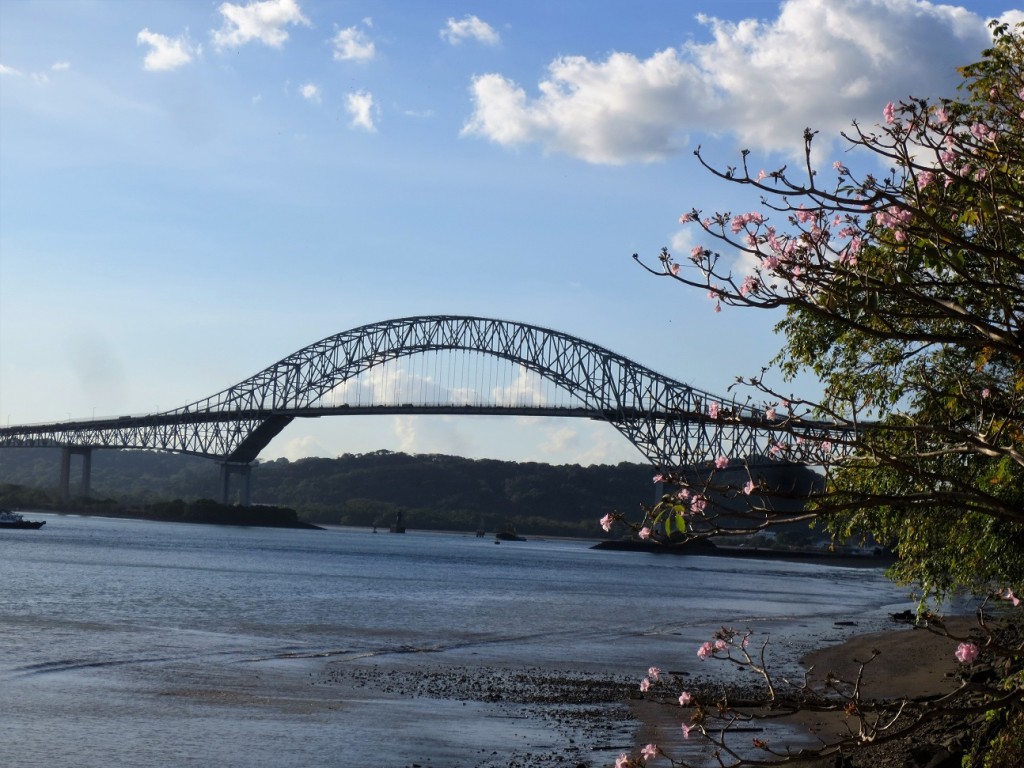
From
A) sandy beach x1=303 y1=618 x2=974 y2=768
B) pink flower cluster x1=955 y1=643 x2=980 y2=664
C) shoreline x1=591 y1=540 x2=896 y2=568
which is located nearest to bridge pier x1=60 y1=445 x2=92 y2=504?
shoreline x1=591 y1=540 x2=896 y2=568

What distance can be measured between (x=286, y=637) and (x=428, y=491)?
452 feet

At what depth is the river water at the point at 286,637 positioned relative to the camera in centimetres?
1384

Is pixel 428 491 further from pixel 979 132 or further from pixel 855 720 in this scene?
pixel 979 132

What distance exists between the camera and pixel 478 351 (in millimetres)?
106562

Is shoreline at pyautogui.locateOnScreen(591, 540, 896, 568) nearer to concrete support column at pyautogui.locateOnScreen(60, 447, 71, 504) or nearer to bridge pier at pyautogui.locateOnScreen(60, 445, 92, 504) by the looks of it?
bridge pier at pyautogui.locateOnScreen(60, 445, 92, 504)

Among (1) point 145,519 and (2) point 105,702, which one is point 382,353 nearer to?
(1) point 145,519

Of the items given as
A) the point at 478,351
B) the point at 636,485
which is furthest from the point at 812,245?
the point at 636,485

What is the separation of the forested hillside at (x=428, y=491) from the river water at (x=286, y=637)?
90273mm

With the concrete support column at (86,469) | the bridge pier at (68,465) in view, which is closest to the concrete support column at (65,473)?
the bridge pier at (68,465)

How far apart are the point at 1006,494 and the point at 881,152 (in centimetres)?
471

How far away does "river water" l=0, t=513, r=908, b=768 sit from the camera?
13.8 metres

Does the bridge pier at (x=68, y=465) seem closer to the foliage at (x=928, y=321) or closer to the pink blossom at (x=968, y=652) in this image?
the foliage at (x=928, y=321)

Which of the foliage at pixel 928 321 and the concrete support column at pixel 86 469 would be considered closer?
the foliage at pixel 928 321

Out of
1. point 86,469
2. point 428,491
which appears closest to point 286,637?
point 86,469
